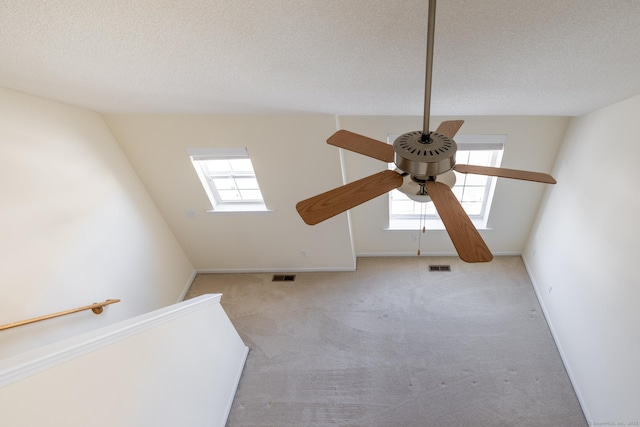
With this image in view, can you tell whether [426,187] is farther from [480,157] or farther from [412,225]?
[412,225]

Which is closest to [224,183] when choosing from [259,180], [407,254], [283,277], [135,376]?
[259,180]

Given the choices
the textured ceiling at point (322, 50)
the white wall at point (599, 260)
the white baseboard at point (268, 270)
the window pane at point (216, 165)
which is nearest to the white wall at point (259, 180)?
the white baseboard at point (268, 270)

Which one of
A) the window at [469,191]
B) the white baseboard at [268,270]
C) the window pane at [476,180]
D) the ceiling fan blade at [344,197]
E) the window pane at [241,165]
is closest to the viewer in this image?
the ceiling fan blade at [344,197]

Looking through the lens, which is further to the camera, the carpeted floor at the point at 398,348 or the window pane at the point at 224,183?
the window pane at the point at 224,183

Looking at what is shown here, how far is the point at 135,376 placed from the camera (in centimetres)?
158

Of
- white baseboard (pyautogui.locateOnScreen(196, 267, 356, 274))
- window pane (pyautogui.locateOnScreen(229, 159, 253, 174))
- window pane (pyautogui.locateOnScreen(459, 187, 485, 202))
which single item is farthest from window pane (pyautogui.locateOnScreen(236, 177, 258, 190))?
window pane (pyautogui.locateOnScreen(459, 187, 485, 202))

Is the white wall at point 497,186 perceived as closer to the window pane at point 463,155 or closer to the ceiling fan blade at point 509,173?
the window pane at point 463,155

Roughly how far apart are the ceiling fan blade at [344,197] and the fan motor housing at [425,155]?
0.08 metres

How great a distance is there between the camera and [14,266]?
178 cm

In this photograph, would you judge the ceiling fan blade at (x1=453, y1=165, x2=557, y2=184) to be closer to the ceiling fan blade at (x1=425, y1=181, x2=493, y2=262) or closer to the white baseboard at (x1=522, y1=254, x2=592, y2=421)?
the ceiling fan blade at (x1=425, y1=181, x2=493, y2=262)

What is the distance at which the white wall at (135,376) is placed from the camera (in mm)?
1142

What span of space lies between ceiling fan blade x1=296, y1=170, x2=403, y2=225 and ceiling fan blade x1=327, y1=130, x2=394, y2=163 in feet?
0.48

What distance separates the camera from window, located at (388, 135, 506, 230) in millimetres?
2729

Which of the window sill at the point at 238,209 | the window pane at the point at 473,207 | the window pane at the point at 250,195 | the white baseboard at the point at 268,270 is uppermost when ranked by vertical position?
the window pane at the point at 250,195
